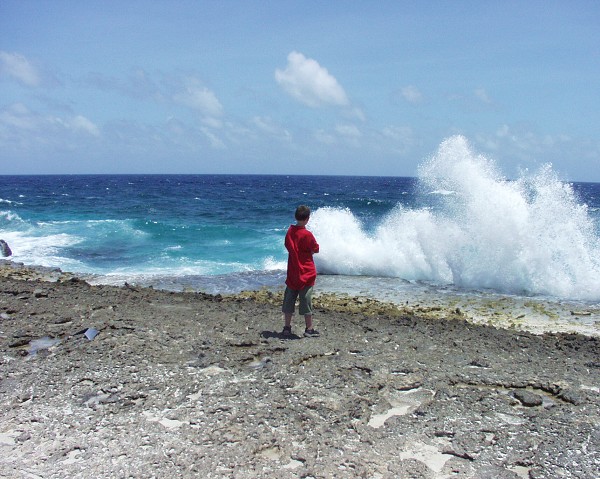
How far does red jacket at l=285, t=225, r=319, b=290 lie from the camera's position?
5723 mm

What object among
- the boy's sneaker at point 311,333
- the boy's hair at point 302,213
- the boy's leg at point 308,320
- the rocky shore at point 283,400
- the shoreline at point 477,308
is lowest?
the shoreline at point 477,308

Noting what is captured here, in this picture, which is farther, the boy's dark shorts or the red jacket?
the boy's dark shorts

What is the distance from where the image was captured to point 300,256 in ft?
18.9

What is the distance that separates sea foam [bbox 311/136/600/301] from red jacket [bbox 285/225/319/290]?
23.6 feet

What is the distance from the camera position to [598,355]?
5996 mm

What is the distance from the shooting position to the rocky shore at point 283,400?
354cm

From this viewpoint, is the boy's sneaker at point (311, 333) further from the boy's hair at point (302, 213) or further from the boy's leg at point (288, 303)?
the boy's hair at point (302, 213)

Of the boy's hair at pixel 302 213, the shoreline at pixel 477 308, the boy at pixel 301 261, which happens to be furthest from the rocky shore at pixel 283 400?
the shoreline at pixel 477 308

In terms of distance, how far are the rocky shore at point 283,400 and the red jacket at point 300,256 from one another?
2.26 feet

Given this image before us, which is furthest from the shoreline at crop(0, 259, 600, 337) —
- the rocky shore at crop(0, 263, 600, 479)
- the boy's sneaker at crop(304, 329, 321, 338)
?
the boy's sneaker at crop(304, 329, 321, 338)

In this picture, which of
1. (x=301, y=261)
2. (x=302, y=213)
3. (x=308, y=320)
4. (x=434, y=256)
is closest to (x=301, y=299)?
(x=308, y=320)

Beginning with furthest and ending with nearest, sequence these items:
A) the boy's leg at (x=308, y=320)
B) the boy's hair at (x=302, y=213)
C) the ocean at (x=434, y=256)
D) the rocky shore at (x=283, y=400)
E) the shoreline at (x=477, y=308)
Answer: the ocean at (x=434, y=256)
the shoreline at (x=477, y=308)
the boy's leg at (x=308, y=320)
the boy's hair at (x=302, y=213)
the rocky shore at (x=283, y=400)

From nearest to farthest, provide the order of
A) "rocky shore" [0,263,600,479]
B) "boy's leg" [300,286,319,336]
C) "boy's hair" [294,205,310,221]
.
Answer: "rocky shore" [0,263,600,479] < "boy's hair" [294,205,310,221] < "boy's leg" [300,286,319,336]

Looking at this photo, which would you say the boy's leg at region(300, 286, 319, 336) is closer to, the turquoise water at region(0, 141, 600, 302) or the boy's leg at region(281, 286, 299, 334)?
the boy's leg at region(281, 286, 299, 334)
